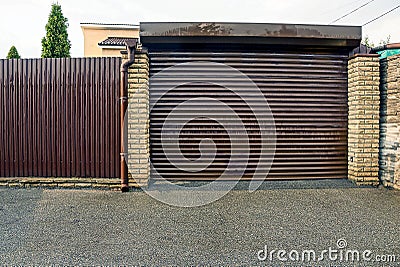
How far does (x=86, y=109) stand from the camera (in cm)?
629

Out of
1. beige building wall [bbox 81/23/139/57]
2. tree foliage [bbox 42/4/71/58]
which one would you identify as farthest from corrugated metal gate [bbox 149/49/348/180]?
beige building wall [bbox 81/23/139/57]

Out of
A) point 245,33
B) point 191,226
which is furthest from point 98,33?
point 191,226

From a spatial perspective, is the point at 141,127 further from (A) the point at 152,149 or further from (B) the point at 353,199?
(B) the point at 353,199

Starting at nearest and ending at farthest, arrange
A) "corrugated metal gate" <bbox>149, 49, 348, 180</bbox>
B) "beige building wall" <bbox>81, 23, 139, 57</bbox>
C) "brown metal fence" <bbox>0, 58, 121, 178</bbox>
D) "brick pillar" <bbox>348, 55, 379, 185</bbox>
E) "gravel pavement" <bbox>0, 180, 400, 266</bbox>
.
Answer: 1. "gravel pavement" <bbox>0, 180, 400, 266</bbox>
2. "brown metal fence" <bbox>0, 58, 121, 178</bbox>
3. "brick pillar" <bbox>348, 55, 379, 185</bbox>
4. "corrugated metal gate" <bbox>149, 49, 348, 180</bbox>
5. "beige building wall" <bbox>81, 23, 139, 57</bbox>

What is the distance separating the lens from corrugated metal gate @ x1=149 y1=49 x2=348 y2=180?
262 inches

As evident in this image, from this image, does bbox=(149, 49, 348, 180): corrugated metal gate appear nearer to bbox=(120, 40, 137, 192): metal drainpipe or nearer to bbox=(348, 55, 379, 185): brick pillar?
bbox=(348, 55, 379, 185): brick pillar

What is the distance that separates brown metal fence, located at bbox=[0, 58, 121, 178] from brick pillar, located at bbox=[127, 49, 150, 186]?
270 millimetres

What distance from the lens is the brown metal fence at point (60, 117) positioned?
6.27 metres

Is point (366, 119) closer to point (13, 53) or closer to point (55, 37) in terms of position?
Result: point (55, 37)

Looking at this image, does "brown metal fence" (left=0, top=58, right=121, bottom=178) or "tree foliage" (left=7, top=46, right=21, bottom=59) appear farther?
"tree foliage" (left=7, top=46, right=21, bottom=59)

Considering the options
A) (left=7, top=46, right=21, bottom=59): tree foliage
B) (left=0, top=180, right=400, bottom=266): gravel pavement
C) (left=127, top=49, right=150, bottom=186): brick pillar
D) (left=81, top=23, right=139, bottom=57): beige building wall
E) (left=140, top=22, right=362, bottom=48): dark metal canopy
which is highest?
(left=81, top=23, right=139, bottom=57): beige building wall

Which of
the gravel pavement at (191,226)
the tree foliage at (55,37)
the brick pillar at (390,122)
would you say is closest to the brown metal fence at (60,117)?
the gravel pavement at (191,226)

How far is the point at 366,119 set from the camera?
6.46 metres

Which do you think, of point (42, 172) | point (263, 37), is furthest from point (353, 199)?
point (42, 172)
